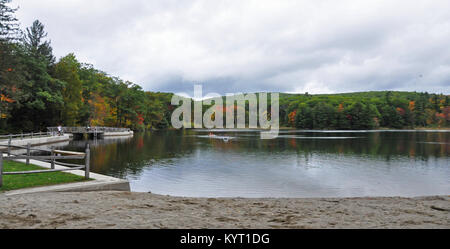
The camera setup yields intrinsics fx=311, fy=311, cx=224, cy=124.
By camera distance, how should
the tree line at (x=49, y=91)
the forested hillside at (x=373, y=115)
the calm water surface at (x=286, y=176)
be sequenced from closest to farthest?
1. the calm water surface at (x=286, y=176)
2. the tree line at (x=49, y=91)
3. the forested hillside at (x=373, y=115)

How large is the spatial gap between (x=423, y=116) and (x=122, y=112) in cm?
13318

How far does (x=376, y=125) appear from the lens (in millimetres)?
135750

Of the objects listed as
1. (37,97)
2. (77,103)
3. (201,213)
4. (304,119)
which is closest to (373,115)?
(304,119)

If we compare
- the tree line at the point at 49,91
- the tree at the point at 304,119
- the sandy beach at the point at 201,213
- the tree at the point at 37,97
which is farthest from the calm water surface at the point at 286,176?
the tree at the point at 304,119

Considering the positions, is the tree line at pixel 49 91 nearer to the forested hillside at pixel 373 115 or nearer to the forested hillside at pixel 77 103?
the forested hillside at pixel 77 103

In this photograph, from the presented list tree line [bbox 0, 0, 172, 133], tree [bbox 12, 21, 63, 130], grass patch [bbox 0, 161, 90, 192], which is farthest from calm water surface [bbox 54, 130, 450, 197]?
tree [bbox 12, 21, 63, 130]

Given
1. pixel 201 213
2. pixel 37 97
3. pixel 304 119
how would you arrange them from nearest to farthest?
pixel 201 213 → pixel 37 97 → pixel 304 119

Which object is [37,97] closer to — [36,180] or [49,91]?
[49,91]

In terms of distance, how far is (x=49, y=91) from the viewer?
49688mm

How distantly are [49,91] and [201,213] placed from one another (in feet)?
166

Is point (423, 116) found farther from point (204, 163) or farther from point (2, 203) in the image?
point (2, 203)

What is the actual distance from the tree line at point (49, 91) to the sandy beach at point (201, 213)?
31168 mm

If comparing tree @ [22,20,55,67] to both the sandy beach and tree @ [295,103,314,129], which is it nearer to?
the sandy beach

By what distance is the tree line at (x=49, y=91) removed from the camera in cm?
3628
